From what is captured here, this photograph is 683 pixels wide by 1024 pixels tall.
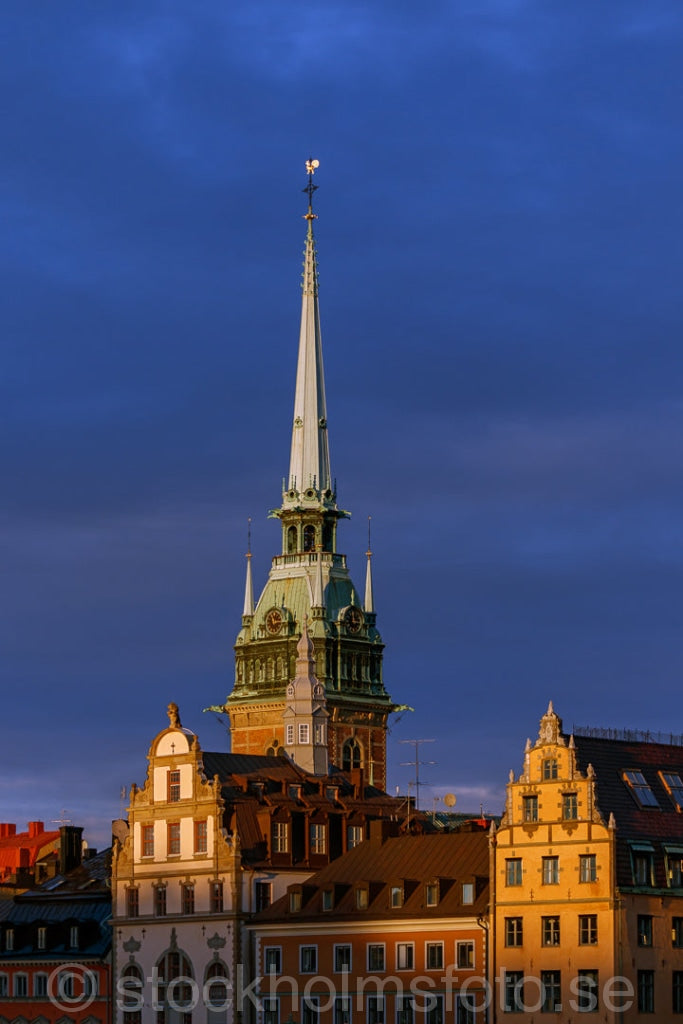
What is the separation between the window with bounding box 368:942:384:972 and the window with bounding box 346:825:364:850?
1688 cm

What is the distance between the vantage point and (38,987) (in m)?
169

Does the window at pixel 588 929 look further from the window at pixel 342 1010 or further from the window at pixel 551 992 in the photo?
the window at pixel 342 1010

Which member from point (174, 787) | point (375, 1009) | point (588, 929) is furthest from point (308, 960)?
point (588, 929)

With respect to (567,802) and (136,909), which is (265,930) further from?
(567,802)

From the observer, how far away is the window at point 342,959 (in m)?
150

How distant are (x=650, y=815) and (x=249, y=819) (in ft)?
100

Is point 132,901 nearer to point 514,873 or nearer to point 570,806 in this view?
point 514,873

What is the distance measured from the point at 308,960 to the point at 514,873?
1609cm

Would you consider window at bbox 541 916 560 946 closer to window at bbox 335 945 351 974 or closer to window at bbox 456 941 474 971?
window at bbox 456 941 474 971

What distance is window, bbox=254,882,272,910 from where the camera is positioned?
159 meters

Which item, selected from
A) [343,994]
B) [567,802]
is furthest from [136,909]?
[567,802]

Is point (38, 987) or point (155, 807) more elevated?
point (155, 807)

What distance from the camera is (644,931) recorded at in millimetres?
137500

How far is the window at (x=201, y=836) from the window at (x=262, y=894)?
4369mm
